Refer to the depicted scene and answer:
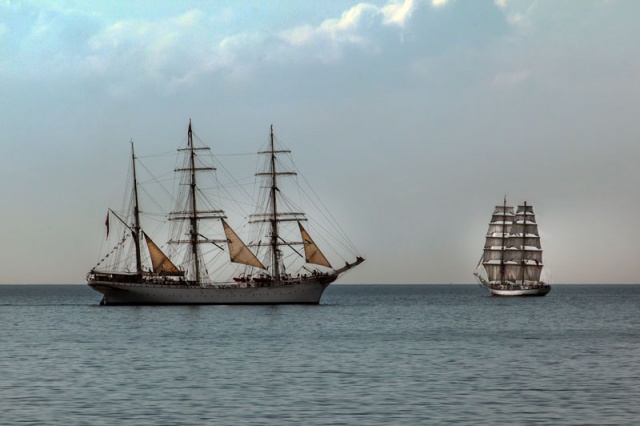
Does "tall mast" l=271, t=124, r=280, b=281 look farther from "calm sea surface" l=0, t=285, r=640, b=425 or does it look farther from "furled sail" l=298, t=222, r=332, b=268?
"calm sea surface" l=0, t=285, r=640, b=425

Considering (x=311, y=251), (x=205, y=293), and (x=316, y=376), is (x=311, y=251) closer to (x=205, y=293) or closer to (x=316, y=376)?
(x=205, y=293)

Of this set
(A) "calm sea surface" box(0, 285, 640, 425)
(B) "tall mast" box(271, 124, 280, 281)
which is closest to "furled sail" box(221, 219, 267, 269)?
(B) "tall mast" box(271, 124, 280, 281)

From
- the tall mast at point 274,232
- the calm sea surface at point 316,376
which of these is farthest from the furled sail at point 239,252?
the calm sea surface at point 316,376

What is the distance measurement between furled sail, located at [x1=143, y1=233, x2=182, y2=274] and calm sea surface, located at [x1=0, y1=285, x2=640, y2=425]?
45442mm

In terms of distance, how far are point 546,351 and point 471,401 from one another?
1057 inches

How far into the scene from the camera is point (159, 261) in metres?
136

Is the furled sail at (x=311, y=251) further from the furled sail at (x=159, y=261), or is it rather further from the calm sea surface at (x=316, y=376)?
the calm sea surface at (x=316, y=376)

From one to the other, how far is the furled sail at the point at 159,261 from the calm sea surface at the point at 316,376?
4544cm

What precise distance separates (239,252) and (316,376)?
8650 cm

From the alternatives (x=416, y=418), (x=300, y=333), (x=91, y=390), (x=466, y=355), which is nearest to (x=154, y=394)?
(x=91, y=390)

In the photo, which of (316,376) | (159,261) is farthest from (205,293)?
(316,376)

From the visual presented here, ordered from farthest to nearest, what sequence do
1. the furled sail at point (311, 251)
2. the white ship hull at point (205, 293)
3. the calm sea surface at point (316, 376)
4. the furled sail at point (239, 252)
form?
the white ship hull at point (205, 293), the furled sail at point (239, 252), the furled sail at point (311, 251), the calm sea surface at point (316, 376)

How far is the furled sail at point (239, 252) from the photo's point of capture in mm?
135750

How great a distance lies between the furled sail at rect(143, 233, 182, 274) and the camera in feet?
447
